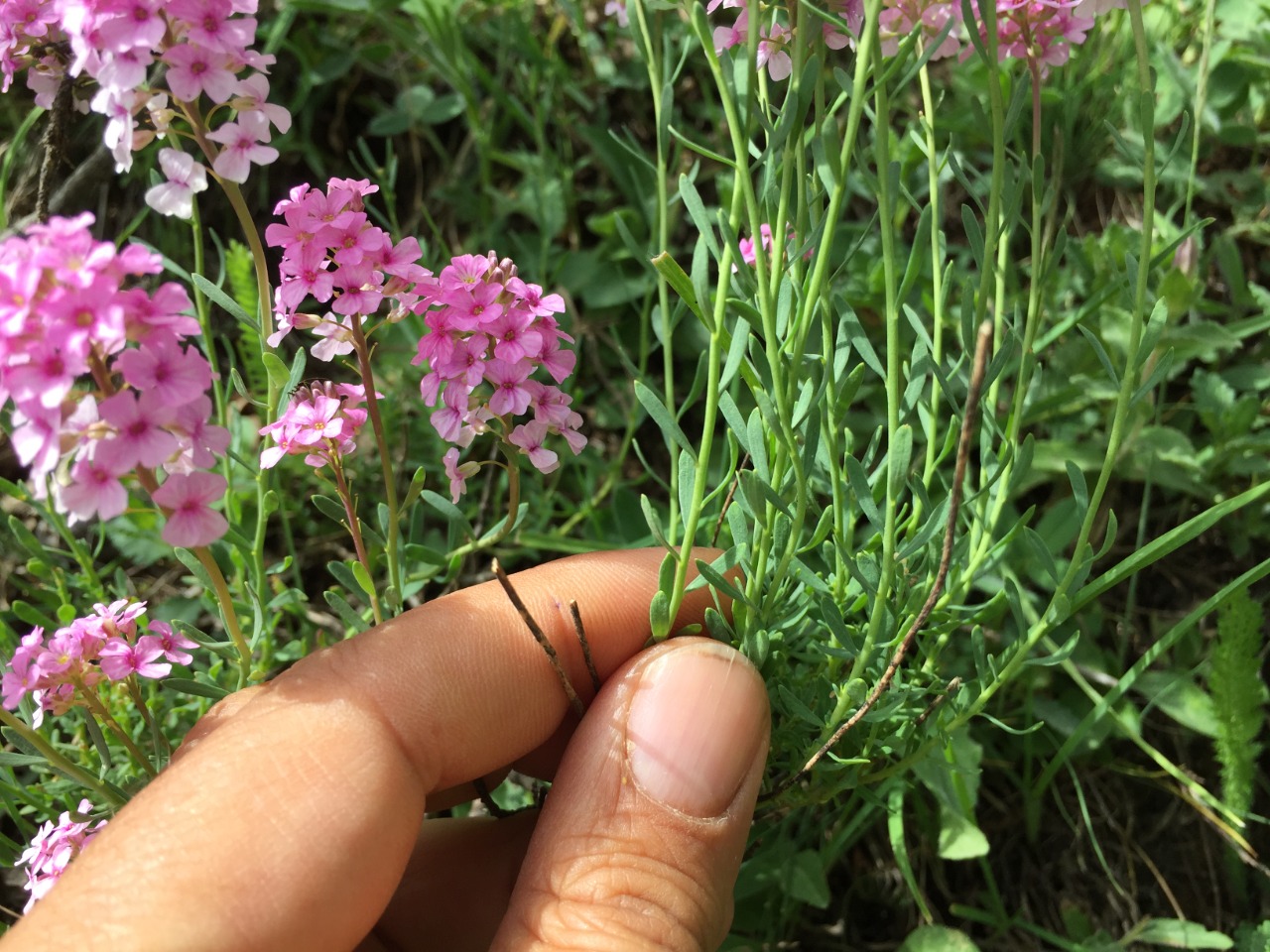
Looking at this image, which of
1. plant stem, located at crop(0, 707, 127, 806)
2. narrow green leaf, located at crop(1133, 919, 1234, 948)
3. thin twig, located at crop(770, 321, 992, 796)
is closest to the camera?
thin twig, located at crop(770, 321, 992, 796)

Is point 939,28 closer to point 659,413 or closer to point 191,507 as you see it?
point 659,413

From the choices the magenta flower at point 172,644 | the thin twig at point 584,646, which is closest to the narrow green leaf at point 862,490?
the thin twig at point 584,646

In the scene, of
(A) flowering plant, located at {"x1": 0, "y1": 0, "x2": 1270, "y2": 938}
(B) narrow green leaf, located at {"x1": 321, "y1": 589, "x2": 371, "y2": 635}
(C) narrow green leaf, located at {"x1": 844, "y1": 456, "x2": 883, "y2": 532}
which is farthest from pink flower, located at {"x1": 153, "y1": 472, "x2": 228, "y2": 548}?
(C) narrow green leaf, located at {"x1": 844, "y1": 456, "x2": 883, "y2": 532}

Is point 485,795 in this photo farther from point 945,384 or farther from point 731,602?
point 945,384

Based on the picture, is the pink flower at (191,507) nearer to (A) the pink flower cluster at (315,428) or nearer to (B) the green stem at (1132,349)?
(A) the pink flower cluster at (315,428)

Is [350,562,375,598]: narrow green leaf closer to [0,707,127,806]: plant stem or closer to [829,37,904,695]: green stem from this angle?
[0,707,127,806]: plant stem

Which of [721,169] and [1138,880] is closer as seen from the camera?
[1138,880]

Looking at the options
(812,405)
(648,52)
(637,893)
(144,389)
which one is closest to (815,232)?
(812,405)
